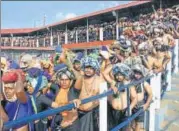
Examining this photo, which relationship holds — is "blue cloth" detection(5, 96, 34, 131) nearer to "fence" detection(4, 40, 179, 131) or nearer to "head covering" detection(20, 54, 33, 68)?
"fence" detection(4, 40, 179, 131)

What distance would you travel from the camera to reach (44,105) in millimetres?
4555

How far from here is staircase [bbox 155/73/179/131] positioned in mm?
6285

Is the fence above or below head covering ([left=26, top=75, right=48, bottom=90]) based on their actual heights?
below

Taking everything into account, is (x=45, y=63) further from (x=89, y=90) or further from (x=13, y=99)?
(x=13, y=99)

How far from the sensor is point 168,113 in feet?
22.9

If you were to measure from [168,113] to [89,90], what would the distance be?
2.78 meters

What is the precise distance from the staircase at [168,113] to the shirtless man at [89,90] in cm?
202

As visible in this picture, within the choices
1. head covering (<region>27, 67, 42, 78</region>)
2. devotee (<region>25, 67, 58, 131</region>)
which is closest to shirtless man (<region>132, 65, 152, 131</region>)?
devotee (<region>25, 67, 58, 131</region>)

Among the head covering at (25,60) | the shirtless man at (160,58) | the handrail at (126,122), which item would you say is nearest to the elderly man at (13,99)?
the handrail at (126,122)

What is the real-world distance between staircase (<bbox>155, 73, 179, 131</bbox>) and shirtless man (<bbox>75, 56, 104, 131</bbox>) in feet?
6.63

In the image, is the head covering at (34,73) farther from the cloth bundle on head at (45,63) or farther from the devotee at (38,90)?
the cloth bundle on head at (45,63)

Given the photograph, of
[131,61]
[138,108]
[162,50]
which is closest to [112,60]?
[131,61]

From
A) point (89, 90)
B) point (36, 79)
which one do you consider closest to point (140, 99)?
point (89, 90)

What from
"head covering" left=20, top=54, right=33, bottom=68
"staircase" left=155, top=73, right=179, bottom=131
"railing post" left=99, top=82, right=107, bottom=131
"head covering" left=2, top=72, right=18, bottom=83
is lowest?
"staircase" left=155, top=73, right=179, bottom=131
